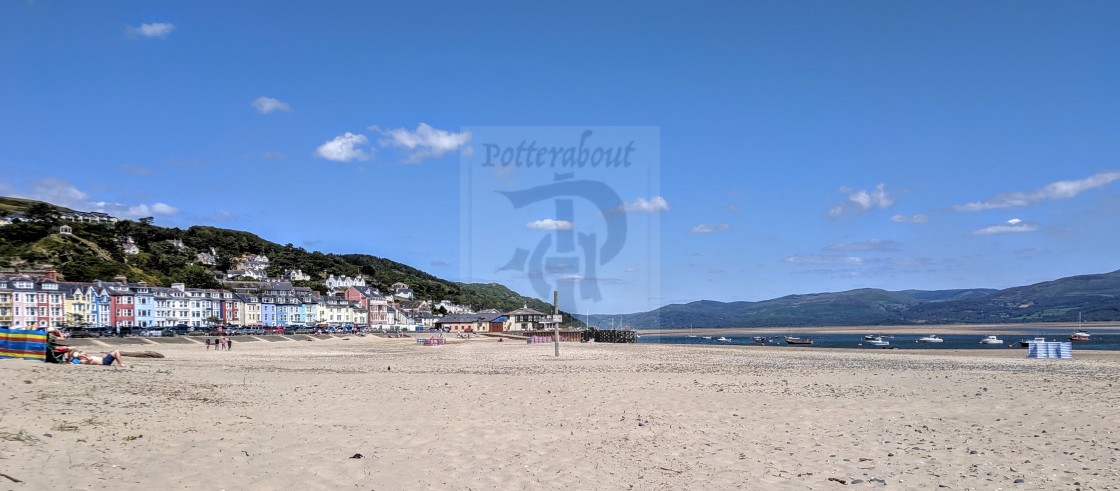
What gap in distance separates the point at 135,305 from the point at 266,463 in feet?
331

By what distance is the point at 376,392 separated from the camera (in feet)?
59.2

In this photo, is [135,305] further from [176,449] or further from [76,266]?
[176,449]

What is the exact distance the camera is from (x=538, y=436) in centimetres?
1153

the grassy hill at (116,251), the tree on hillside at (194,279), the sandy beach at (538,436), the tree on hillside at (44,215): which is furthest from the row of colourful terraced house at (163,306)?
the sandy beach at (538,436)

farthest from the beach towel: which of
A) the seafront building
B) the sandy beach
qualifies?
the seafront building

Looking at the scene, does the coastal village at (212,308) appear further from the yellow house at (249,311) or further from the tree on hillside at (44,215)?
the tree on hillside at (44,215)

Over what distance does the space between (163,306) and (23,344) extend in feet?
283

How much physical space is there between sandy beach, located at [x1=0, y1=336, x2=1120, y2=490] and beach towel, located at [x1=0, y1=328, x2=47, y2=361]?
3958 mm

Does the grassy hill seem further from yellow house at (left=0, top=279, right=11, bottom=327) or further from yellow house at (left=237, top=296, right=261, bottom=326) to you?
yellow house at (left=0, top=279, right=11, bottom=327)

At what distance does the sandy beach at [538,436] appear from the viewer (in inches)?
331

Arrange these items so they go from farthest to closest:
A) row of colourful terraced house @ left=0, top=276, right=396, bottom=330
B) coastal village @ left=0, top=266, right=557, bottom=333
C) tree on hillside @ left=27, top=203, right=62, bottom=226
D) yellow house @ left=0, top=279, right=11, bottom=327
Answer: tree on hillside @ left=27, top=203, right=62, bottom=226 < coastal village @ left=0, top=266, right=557, bottom=333 < row of colourful terraced house @ left=0, top=276, right=396, bottom=330 < yellow house @ left=0, top=279, right=11, bottom=327

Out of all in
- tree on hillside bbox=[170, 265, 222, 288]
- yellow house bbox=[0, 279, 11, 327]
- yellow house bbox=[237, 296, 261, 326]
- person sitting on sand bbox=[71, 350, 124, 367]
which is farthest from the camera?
tree on hillside bbox=[170, 265, 222, 288]

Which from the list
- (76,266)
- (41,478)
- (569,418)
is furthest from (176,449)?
(76,266)

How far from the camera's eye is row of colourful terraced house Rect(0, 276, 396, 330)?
80.3 m
